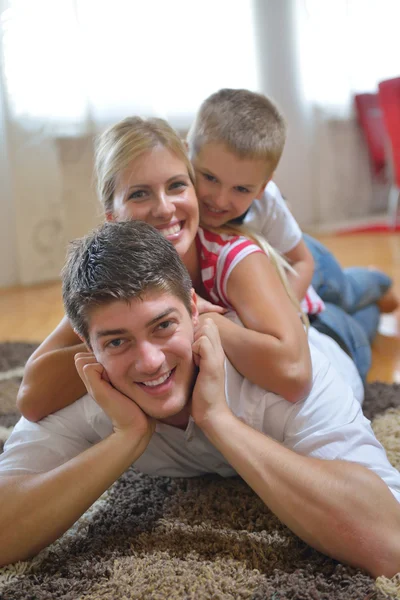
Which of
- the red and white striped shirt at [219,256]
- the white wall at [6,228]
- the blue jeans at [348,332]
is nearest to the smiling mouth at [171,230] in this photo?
the red and white striped shirt at [219,256]

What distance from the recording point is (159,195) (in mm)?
1401

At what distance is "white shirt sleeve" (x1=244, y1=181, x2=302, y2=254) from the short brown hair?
2.14 ft

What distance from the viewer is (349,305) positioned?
89.0 inches

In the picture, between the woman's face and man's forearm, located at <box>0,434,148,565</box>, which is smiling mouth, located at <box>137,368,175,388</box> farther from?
the woman's face

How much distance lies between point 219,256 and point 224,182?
8.2 inches

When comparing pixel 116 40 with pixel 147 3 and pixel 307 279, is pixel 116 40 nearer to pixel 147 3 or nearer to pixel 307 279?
pixel 147 3

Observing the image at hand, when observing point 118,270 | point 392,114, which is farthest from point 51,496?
point 392,114

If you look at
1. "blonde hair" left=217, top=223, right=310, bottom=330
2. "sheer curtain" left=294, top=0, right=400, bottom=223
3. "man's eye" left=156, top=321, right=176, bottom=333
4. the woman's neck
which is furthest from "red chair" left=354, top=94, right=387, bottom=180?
"man's eye" left=156, top=321, right=176, bottom=333

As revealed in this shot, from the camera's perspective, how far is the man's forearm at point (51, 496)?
1.12 m

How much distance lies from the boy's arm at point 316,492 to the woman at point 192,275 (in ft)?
0.48

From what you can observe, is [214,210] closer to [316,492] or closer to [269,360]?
[269,360]

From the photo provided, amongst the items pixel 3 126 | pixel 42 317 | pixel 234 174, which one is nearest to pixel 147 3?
pixel 3 126

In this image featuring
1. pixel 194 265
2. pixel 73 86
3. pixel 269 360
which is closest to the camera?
pixel 269 360

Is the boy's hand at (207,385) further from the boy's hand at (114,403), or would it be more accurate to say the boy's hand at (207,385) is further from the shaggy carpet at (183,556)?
the shaggy carpet at (183,556)
